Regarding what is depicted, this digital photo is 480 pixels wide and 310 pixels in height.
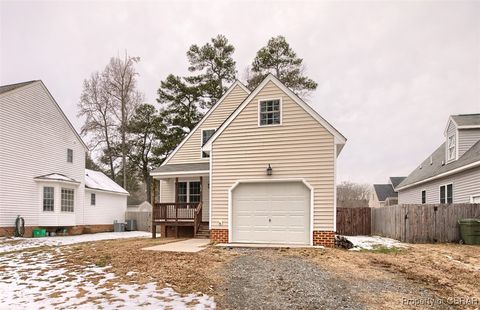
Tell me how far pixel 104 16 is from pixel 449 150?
66.9ft

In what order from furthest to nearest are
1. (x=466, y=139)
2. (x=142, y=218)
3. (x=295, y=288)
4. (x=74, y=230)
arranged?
(x=142, y=218) → (x=74, y=230) → (x=466, y=139) → (x=295, y=288)

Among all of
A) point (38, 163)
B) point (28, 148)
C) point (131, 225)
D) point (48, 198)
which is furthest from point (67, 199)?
point (131, 225)

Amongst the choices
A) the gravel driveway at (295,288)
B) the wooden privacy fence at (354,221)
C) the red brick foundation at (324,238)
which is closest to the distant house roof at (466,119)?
the wooden privacy fence at (354,221)

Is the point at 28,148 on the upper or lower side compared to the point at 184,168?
upper

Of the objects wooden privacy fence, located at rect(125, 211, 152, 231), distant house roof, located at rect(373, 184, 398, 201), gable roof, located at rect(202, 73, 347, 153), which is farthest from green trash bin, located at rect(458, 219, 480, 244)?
distant house roof, located at rect(373, 184, 398, 201)

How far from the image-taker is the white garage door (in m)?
12.0

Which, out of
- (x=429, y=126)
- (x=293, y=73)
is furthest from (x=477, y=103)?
(x=293, y=73)

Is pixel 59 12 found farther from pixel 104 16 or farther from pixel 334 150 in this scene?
pixel 334 150

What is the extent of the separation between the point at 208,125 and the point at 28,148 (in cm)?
963

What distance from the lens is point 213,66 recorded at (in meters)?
31.6

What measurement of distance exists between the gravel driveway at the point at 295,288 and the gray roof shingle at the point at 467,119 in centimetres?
1388

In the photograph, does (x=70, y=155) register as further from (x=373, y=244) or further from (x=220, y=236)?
(x=373, y=244)

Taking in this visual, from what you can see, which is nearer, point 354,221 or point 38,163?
point 38,163

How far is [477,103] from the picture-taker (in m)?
24.3
